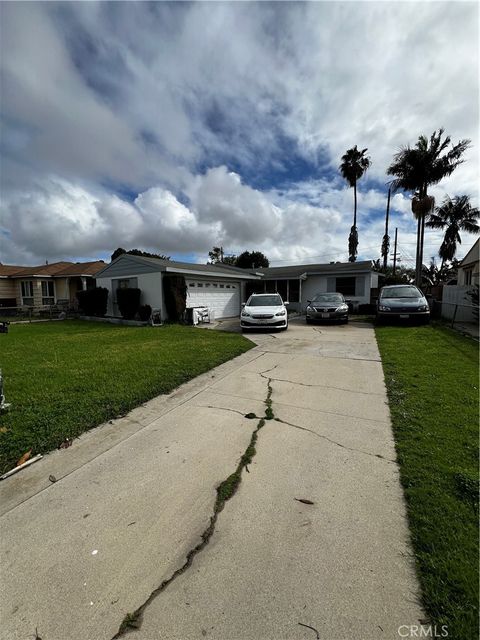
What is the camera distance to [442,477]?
2.40 m

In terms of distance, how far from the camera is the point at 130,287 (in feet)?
52.5

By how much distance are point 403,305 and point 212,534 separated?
12.1 meters

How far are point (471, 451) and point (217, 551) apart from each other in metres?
2.56

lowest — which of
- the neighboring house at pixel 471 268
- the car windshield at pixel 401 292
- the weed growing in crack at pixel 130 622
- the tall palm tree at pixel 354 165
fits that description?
the weed growing in crack at pixel 130 622

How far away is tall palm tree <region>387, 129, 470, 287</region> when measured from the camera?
1838 cm

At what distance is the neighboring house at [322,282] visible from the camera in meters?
19.8

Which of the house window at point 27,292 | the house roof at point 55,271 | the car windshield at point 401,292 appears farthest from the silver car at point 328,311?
the house window at point 27,292

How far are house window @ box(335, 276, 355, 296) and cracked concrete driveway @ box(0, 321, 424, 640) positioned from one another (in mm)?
17905

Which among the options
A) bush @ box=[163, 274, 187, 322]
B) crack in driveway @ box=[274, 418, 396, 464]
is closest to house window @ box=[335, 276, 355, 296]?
bush @ box=[163, 274, 187, 322]

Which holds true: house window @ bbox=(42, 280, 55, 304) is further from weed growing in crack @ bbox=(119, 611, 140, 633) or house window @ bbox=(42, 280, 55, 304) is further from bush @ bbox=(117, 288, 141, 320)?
weed growing in crack @ bbox=(119, 611, 140, 633)

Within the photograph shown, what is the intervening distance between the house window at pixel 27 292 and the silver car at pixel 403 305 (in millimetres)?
27599

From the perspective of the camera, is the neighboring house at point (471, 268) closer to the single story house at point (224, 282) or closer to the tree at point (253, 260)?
the single story house at point (224, 282)

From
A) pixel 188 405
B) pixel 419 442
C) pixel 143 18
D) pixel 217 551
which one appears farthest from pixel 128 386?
pixel 143 18

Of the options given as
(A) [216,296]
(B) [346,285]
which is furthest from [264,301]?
(B) [346,285]
